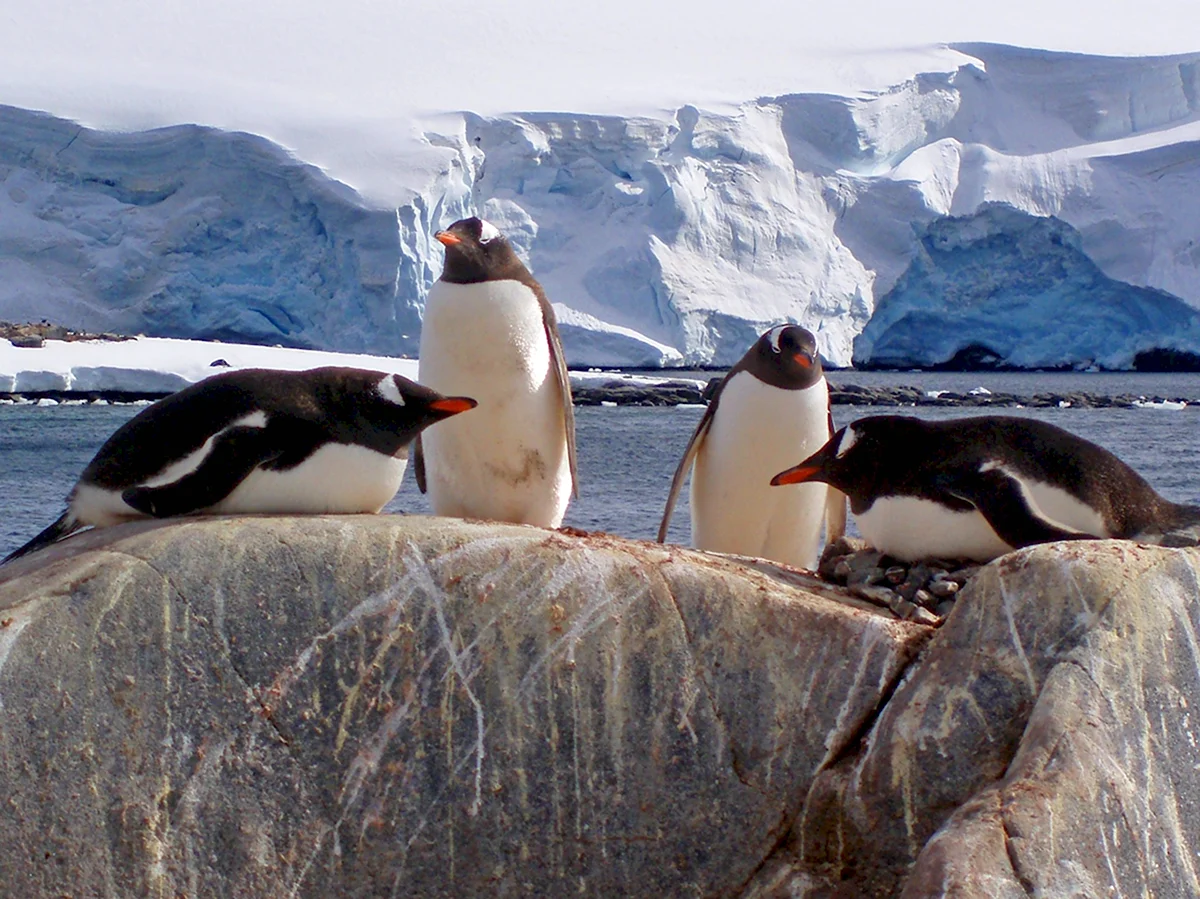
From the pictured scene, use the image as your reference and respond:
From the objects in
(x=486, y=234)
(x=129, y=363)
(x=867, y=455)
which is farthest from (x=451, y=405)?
(x=129, y=363)

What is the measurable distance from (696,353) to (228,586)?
96.2 ft

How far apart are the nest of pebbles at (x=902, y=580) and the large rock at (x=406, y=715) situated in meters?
0.13

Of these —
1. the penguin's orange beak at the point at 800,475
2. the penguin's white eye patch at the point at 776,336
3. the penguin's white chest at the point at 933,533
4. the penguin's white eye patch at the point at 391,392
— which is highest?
the penguin's white eye patch at the point at 776,336

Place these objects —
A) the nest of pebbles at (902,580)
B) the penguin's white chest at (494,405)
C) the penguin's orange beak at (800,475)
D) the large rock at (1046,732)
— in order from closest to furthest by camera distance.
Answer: the large rock at (1046,732)
the nest of pebbles at (902,580)
the penguin's orange beak at (800,475)
the penguin's white chest at (494,405)

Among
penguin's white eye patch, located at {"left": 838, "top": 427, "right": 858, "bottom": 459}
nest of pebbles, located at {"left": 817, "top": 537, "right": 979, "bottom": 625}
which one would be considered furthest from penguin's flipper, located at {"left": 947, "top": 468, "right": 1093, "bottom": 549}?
penguin's white eye patch, located at {"left": 838, "top": 427, "right": 858, "bottom": 459}

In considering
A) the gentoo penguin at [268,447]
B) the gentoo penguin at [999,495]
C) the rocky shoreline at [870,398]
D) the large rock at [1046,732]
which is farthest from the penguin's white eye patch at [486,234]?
the rocky shoreline at [870,398]

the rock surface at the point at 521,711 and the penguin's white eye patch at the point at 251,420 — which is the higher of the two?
the penguin's white eye patch at the point at 251,420

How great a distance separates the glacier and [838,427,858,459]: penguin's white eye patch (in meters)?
23.9

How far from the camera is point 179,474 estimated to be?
10.4 feet

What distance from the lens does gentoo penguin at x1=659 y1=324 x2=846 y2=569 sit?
14.5 ft

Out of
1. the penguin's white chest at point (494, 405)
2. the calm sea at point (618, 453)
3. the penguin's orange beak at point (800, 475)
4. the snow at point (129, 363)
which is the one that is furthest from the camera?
the snow at point (129, 363)

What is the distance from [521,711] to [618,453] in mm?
16932

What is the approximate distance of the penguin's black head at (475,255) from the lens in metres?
3.93

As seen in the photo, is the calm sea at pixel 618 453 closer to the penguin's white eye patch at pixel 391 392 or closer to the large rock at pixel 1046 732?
the penguin's white eye patch at pixel 391 392
